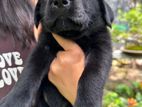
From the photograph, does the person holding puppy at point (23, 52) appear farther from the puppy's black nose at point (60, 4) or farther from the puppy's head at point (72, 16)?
the puppy's black nose at point (60, 4)

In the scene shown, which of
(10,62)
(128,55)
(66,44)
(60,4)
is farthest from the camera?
(128,55)

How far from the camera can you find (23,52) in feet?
7.82

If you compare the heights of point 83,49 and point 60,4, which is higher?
point 60,4

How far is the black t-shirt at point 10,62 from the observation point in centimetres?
228

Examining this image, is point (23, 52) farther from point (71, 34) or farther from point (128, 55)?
point (128, 55)

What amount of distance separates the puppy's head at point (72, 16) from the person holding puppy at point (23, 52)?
0.27 feet

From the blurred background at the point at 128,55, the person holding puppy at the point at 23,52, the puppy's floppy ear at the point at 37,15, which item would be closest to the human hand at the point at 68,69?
the person holding puppy at the point at 23,52

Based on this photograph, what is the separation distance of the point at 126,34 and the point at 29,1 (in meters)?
2.53

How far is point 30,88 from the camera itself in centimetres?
216

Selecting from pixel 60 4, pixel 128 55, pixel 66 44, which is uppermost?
pixel 60 4

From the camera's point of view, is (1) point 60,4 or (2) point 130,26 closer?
(1) point 60,4

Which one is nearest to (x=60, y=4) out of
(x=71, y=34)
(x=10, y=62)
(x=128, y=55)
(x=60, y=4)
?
(x=60, y=4)

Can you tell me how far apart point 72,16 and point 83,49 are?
0.24m

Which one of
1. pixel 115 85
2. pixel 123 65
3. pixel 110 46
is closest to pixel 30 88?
pixel 110 46
